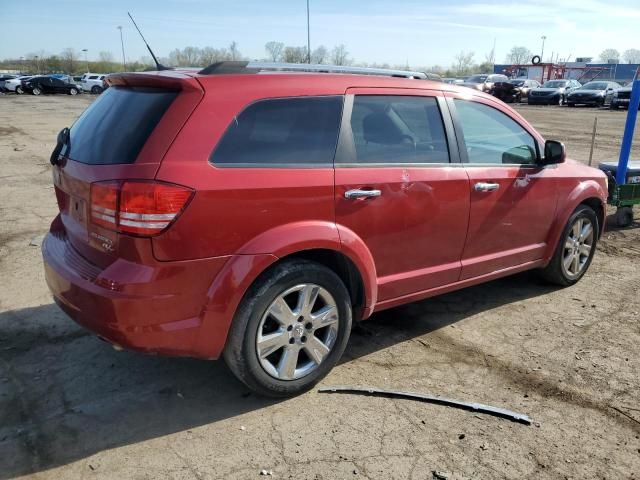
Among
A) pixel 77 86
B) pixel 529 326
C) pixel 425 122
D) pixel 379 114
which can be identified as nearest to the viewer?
pixel 379 114

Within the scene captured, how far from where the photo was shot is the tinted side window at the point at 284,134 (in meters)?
2.89

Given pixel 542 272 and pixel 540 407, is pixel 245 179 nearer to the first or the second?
pixel 540 407

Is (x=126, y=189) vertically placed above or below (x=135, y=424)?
above

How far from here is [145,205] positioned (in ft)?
8.57

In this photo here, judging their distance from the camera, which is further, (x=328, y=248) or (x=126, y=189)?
(x=328, y=248)

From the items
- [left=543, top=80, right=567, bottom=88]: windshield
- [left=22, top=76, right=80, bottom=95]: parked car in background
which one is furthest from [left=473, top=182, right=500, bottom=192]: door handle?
[left=22, top=76, right=80, bottom=95]: parked car in background

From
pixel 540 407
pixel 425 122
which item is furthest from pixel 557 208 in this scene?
pixel 540 407

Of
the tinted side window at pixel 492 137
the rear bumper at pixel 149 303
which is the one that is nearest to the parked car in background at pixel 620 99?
the tinted side window at pixel 492 137

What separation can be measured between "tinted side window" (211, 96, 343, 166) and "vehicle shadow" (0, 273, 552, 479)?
1.43 m

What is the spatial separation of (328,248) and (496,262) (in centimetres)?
177

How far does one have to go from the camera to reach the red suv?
2697mm

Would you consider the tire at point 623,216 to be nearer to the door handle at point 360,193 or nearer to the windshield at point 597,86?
the door handle at point 360,193

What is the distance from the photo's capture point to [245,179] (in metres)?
2.85

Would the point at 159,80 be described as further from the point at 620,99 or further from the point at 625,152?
the point at 620,99
